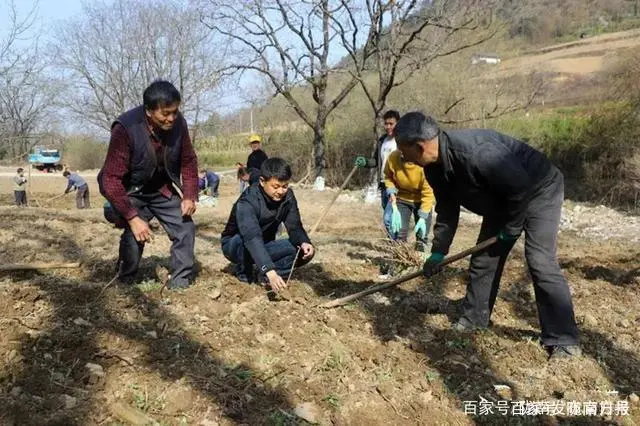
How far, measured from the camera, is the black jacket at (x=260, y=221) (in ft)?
12.6

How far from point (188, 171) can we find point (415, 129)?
1831mm

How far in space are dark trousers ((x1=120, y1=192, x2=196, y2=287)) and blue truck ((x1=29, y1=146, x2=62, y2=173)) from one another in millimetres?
32823

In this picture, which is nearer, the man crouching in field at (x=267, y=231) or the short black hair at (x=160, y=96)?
the short black hair at (x=160, y=96)

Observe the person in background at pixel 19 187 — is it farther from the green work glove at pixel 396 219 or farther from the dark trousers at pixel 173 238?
the green work glove at pixel 396 219

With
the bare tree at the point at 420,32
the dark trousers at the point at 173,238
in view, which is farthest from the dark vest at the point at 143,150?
the bare tree at the point at 420,32

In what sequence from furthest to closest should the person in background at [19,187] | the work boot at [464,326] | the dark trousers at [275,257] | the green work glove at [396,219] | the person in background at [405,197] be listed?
the person in background at [19,187], the green work glove at [396,219], the person in background at [405,197], the dark trousers at [275,257], the work boot at [464,326]

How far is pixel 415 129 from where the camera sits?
120 inches

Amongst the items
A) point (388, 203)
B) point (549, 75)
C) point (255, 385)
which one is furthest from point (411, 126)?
point (549, 75)

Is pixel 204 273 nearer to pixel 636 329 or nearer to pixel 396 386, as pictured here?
pixel 396 386

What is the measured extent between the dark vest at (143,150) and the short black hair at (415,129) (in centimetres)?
165

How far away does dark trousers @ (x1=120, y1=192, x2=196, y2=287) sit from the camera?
159 inches

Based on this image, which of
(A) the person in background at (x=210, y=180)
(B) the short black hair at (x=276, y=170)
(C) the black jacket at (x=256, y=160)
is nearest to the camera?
(B) the short black hair at (x=276, y=170)

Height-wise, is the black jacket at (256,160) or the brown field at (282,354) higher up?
the black jacket at (256,160)

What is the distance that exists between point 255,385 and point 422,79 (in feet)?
54.2
